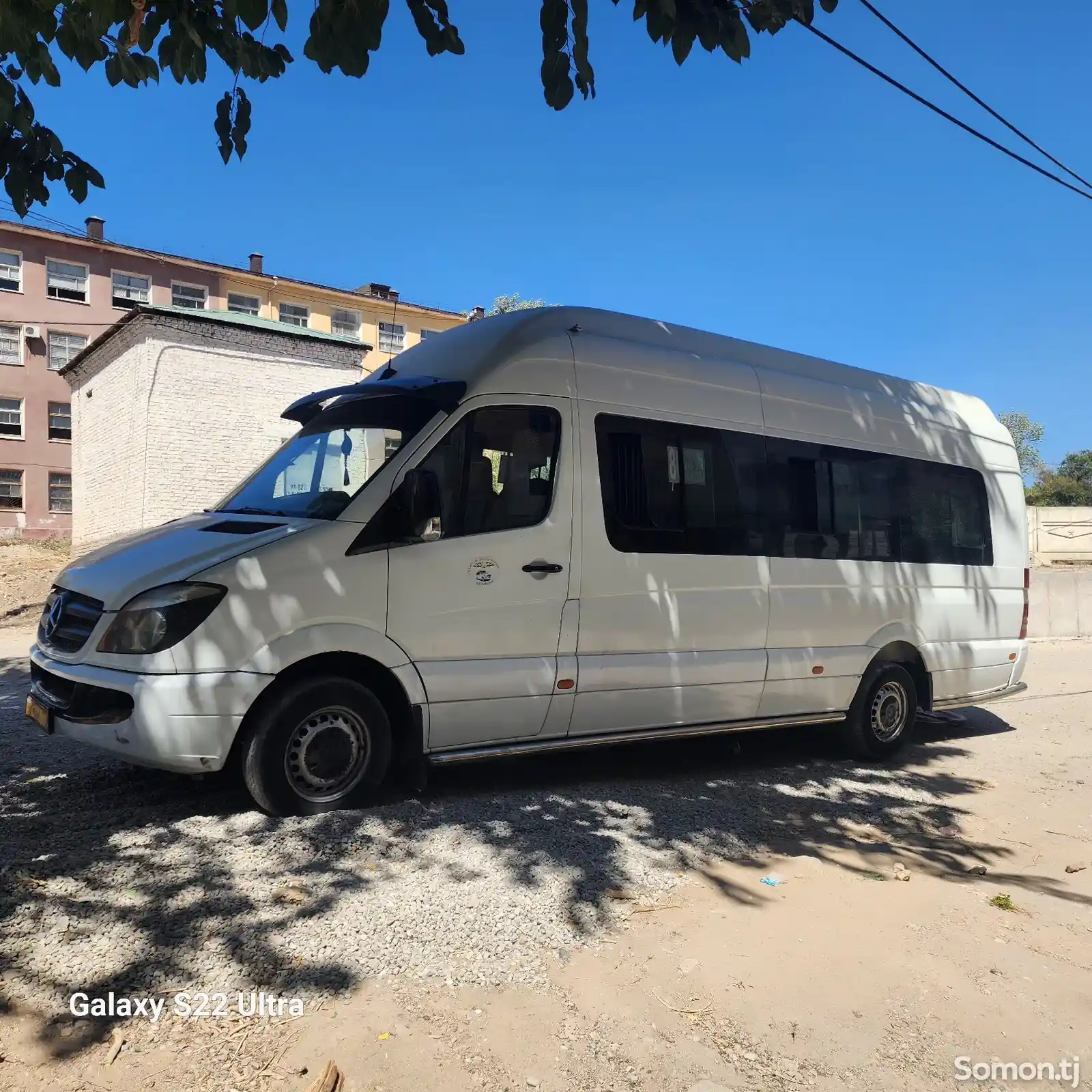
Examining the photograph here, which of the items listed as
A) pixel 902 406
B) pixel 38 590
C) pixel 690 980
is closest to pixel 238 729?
pixel 690 980

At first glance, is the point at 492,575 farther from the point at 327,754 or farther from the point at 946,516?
the point at 946,516

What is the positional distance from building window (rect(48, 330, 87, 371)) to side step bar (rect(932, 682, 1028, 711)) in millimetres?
33914

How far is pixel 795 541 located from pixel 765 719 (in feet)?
4.33

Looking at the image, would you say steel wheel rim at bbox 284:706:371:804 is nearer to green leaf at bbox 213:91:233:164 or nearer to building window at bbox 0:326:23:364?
green leaf at bbox 213:91:233:164

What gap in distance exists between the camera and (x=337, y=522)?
15.6ft

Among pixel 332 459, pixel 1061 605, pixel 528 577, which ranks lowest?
pixel 1061 605

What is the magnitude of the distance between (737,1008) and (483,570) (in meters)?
2.65

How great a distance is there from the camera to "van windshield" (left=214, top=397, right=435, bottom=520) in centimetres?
505

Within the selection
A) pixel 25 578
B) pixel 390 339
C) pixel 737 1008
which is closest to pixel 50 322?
pixel 390 339

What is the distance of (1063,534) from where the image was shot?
28.4 metres

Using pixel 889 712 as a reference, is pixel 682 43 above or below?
above

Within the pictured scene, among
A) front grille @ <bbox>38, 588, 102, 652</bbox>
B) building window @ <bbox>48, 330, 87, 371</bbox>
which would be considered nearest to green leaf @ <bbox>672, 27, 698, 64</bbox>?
front grille @ <bbox>38, 588, 102, 652</bbox>

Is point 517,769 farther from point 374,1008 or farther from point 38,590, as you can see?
point 38,590

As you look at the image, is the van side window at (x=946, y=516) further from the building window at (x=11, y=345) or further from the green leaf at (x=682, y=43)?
the building window at (x=11, y=345)
